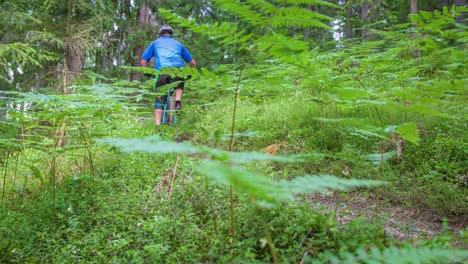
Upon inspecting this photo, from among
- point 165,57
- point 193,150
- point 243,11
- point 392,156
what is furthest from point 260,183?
point 165,57

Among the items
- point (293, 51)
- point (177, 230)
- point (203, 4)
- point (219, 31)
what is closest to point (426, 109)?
point (293, 51)

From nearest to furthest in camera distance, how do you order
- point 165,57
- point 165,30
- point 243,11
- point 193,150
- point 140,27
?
1. point 193,150
2. point 243,11
3. point 165,57
4. point 165,30
5. point 140,27

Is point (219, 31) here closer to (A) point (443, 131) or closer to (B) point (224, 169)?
(B) point (224, 169)

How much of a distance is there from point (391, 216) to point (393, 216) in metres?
0.02

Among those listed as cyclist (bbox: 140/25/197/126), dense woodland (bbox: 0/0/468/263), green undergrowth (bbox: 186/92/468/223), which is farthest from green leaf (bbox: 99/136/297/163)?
cyclist (bbox: 140/25/197/126)

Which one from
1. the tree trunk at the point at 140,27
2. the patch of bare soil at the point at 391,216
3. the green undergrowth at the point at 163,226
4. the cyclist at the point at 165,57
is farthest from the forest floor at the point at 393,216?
the tree trunk at the point at 140,27

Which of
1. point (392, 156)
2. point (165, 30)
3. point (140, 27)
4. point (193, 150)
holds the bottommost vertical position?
point (392, 156)

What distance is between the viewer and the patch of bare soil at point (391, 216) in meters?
2.25

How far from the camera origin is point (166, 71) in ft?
6.81

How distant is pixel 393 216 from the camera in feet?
8.69

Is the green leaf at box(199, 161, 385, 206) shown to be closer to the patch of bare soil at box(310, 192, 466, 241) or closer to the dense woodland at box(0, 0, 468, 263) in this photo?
the dense woodland at box(0, 0, 468, 263)

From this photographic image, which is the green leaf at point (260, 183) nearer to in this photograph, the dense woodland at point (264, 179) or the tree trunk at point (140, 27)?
the dense woodland at point (264, 179)

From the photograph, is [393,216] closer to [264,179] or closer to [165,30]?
[264,179]

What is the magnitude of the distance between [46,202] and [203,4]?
1443 centimetres
